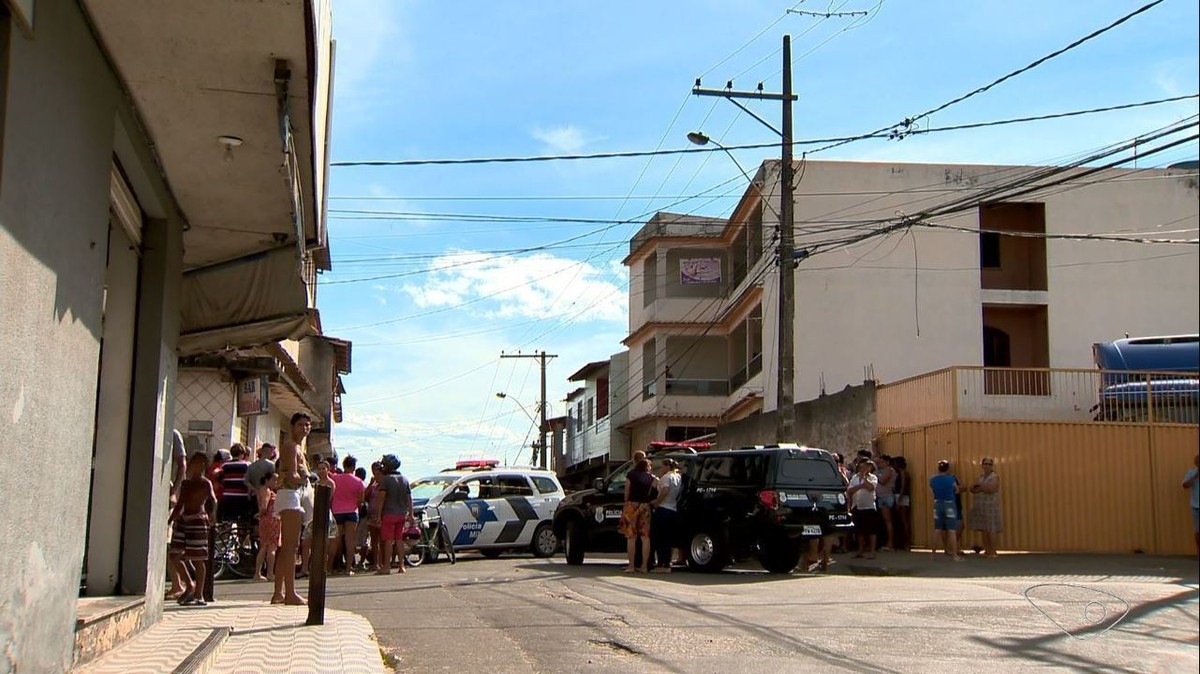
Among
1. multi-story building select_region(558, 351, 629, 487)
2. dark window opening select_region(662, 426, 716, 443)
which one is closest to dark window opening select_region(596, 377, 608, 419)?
multi-story building select_region(558, 351, 629, 487)

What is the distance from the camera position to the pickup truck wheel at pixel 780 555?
52.5ft

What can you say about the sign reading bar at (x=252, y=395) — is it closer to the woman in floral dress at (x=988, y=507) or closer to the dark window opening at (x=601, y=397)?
the woman in floral dress at (x=988, y=507)

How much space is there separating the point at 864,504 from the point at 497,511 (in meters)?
7.25

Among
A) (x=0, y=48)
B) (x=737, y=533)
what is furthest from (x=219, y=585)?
(x=0, y=48)

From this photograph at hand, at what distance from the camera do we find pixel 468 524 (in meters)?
21.9

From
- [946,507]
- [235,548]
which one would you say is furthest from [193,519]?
[946,507]

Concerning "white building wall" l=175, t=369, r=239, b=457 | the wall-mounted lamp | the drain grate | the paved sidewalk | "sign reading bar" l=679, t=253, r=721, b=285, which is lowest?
the drain grate

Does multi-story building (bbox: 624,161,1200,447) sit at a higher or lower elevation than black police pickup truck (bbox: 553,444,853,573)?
higher

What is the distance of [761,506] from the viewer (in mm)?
15969

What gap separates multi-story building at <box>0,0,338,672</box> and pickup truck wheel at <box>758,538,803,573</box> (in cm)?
810

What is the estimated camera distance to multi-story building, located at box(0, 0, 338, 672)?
504cm

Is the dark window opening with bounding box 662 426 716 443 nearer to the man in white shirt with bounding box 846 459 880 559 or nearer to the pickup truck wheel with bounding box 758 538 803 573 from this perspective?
the man in white shirt with bounding box 846 459 880 559

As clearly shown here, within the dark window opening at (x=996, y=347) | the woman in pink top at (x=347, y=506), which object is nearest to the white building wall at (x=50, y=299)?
the woman in pink top at (x=347, y=506)

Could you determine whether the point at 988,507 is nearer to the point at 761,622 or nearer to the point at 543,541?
the point at 543,541
